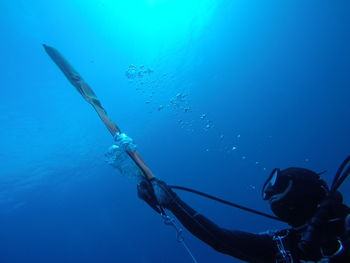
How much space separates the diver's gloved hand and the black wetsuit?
0.19ft

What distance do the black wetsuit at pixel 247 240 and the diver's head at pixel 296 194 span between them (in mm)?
197

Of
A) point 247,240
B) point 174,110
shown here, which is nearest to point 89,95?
point 247,240

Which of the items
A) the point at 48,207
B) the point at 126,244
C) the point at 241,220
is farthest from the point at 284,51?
the point at 126,244

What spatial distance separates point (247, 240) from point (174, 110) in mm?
31117

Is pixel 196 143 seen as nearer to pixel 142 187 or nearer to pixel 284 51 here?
pixel 284 51

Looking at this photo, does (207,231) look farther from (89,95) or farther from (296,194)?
(89,95)

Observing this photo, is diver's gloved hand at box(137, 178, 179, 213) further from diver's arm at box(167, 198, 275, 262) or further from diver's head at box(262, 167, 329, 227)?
diver's head at box(262, 167, 329, 227)

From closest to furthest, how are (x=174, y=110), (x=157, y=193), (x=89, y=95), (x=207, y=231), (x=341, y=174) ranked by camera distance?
(x=341, y=174) < (x=207, y=231) < (x=157, y=193) < (x=89, y=95) < (x=174, y=110)

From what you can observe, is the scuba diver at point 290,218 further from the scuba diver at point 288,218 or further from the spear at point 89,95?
the spear at point 89,95

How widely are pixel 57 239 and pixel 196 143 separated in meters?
46.4

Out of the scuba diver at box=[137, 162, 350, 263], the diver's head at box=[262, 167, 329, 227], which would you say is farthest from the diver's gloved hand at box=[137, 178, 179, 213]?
the diver's head at box=[262, 167, 329, 227]

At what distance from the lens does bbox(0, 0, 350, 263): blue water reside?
17.2 m

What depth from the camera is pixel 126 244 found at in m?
86.2

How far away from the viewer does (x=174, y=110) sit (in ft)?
110
